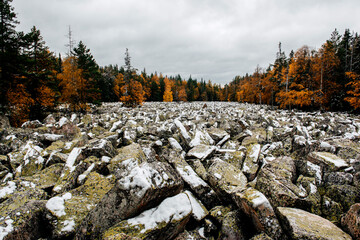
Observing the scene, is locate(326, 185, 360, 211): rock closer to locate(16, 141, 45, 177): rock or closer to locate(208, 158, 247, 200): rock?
locate(208, 158, 247, 200): rock

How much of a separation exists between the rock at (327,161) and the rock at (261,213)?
120 inches

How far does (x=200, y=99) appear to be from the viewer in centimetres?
10462

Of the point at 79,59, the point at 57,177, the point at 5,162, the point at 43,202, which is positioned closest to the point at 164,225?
the point at 43,202

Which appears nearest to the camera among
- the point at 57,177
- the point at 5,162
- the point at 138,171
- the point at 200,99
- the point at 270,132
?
the point at 138,171

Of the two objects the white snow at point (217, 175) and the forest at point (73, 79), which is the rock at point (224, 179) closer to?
the white snow at point (217, 175)

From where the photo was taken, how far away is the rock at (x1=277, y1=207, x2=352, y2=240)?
2.37m

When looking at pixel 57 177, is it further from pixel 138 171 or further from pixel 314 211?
pixel 314 211

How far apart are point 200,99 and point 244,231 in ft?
341

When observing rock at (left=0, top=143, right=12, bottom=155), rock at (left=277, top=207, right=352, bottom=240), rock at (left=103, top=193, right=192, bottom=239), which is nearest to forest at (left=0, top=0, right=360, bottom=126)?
rock at (left=0, top=143, right=12, bottom=155)

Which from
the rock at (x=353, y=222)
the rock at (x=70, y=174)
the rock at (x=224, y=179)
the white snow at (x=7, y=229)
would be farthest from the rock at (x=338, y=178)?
the white snow at (x=7, y=229)

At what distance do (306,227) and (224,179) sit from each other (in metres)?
1.76

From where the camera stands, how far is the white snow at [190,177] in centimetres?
394

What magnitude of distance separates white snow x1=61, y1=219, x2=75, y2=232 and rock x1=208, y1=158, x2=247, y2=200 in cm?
312

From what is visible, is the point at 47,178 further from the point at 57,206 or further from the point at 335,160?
the point at 335,160
